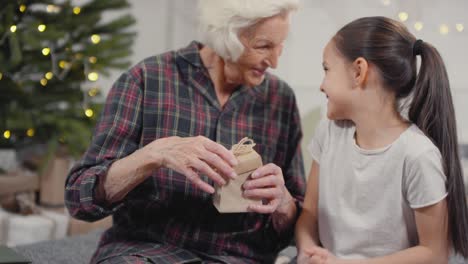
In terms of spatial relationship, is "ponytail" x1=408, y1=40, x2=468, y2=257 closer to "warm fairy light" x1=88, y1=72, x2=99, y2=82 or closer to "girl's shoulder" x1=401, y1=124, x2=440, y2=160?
"girl's shoulder" x1=401, y1=124, x2=440, y2=160

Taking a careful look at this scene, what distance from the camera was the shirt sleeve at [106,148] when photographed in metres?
1.42

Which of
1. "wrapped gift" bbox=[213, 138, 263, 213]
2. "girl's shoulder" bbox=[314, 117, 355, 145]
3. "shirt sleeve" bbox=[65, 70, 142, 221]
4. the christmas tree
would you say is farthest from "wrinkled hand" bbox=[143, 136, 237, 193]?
the christmas tree

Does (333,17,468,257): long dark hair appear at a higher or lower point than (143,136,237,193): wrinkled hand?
higher

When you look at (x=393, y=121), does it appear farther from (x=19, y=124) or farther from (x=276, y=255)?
(x=19, y=124)

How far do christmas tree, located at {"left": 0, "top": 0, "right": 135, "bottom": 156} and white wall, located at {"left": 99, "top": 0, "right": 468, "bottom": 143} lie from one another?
78 centimetres

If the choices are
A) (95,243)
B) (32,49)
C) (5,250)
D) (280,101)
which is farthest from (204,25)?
(32,49)

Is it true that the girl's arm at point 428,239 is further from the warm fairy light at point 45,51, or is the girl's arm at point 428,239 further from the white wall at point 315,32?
the warm fairy light at point 45,51

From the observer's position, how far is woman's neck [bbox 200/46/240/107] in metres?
1.64

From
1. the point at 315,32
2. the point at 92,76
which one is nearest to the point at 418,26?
the point at 315,32

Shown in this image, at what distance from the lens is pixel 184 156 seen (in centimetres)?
130

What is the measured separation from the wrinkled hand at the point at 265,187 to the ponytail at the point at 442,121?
0.34 meters

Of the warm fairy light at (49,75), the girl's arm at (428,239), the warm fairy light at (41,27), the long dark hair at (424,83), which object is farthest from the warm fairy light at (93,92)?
the girl's arm at (428,239)

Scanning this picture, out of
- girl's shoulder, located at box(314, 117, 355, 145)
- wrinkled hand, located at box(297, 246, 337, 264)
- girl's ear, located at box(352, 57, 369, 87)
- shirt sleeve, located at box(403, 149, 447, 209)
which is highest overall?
girl's ear, located at box(352, 57, 369, 87)

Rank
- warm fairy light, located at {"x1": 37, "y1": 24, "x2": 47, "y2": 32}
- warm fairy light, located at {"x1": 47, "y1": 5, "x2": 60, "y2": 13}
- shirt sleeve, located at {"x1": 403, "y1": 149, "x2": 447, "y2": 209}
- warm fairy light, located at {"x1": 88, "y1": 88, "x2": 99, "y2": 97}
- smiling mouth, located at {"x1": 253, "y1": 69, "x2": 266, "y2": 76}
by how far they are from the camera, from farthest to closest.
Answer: warm fairy light, located at {"x1": 88, "y1": 88, "x2": 99, "y2": 97}
warm fairy light, located at {"x1": 47, "y1": 5, "x2": 60, "y2": 13}
warm fairy light, located at {"x1": 37, "y1": 24, "x2": 47, "y2": 32}
smiling mouth, located at {"x1": 253, "y1": 69, "x2": 266, "y2": 76}
shirt sleeve, located at {"x1": 403, "y1": 149, "x2": 447, "y2": 209}
